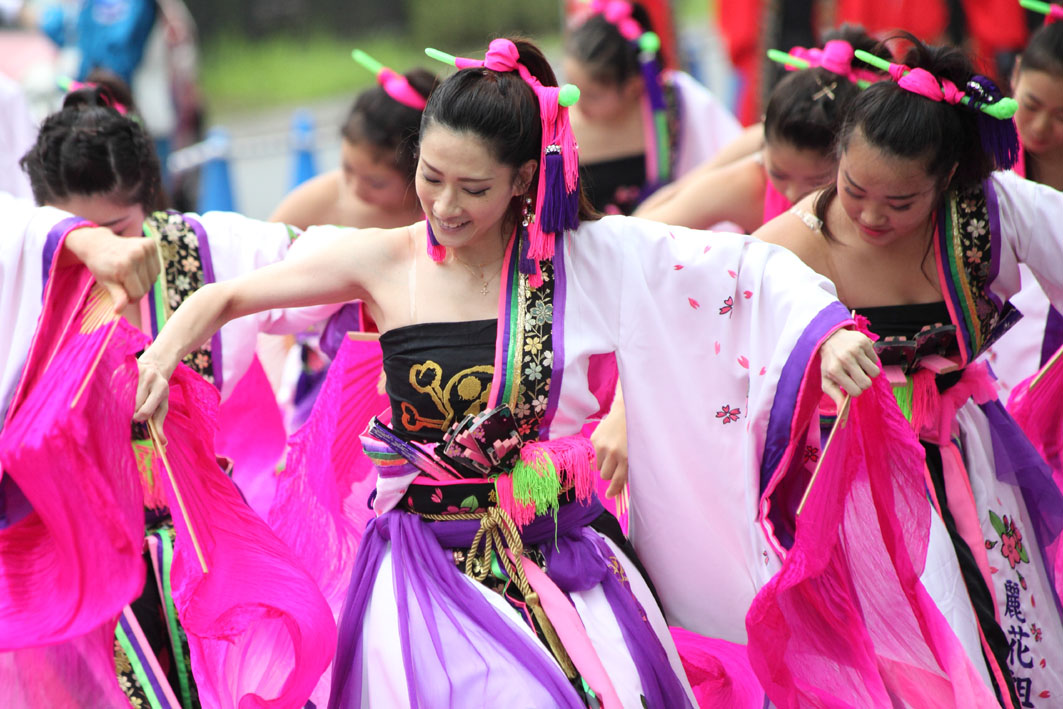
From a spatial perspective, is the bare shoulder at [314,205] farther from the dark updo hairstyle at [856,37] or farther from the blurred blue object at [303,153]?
the blurred blue object at [303,153]

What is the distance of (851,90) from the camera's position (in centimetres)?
273

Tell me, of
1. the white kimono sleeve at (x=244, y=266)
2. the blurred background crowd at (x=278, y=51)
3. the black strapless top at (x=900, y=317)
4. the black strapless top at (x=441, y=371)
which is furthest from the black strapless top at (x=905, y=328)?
the blurred background crowd at (x=278, y=51)

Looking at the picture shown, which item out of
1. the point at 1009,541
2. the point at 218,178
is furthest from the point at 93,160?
the point at 218,178

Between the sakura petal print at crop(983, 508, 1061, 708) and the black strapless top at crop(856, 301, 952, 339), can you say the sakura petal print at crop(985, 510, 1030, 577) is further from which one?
the black strapless top at crop(856, 301, 952, 339)

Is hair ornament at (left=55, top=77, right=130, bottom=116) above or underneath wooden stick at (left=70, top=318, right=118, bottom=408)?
above

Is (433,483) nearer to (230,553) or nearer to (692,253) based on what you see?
(230,553)

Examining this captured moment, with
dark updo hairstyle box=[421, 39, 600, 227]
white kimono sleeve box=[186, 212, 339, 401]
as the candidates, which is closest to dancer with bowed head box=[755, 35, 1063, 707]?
dark updo hairstyle box=[421, 39, 600, 227]

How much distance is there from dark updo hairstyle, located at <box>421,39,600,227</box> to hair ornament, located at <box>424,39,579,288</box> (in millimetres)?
15

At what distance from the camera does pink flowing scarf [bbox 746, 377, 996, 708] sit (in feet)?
6.44

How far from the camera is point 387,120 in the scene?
10.4ft

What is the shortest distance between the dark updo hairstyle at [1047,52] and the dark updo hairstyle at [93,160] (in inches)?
71.0

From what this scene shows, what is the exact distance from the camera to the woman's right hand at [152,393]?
74.1 inches

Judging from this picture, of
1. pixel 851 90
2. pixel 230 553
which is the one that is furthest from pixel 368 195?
pixel 230 553

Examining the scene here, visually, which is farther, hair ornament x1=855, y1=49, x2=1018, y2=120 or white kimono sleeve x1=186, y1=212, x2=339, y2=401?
white kimono sleeve x1=186, y1=212, x2=339, y2=401
